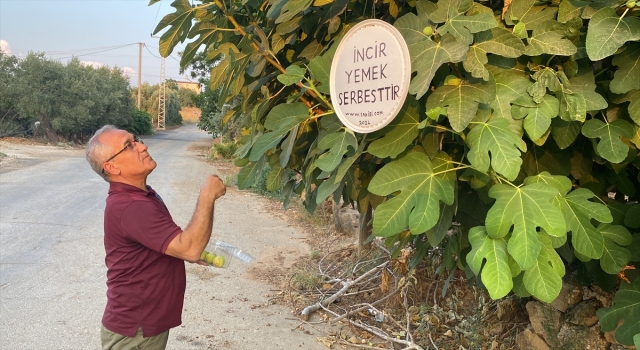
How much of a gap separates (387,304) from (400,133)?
352 centimetres

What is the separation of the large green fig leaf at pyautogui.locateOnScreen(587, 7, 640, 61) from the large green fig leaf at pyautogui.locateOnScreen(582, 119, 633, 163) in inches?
8.9

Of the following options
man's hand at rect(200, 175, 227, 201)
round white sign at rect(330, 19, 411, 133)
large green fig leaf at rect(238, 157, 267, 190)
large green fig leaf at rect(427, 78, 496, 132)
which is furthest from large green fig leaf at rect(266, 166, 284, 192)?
large green fig leaf at rect(427, 78, 496, 132)

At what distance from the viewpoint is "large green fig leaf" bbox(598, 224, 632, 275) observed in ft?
4.94

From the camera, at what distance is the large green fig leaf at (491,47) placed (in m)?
1.33

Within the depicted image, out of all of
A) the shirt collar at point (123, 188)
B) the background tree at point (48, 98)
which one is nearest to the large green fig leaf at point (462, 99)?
the shirt collar at point (123, 188)

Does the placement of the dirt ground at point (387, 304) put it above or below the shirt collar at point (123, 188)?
below

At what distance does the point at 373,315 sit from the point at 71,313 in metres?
2.73

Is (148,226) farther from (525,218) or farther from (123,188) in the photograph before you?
(525,218)

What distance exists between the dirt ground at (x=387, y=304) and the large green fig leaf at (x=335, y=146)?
1.61 meters

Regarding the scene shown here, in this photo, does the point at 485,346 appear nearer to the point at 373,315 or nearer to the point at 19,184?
the point at 373,315

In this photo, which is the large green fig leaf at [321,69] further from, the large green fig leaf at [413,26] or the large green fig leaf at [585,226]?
the large green fig leaf at [585,226]

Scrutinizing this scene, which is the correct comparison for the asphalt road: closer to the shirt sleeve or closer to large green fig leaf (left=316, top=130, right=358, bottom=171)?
the shirt sleeve

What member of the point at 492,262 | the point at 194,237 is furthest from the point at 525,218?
the point at 194,237

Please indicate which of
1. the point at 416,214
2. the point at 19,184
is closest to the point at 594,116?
the point at 416,214
